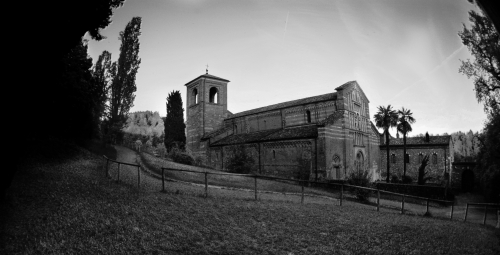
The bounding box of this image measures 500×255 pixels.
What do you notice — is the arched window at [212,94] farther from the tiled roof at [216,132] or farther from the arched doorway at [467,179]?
the arched doorway at [467,179]

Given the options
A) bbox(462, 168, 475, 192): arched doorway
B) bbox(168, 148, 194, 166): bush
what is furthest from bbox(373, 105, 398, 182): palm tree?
bbox(168, 148, 194, 166): bush

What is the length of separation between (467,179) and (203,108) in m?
39.9

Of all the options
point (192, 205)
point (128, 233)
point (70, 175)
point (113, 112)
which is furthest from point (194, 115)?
point (128, 233)

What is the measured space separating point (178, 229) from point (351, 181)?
19.6 meters

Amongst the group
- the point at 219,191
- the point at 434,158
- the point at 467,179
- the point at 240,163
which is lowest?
the point at 467,179

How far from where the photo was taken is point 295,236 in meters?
7.36

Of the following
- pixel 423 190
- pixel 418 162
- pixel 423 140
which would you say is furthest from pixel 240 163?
pixel 423 140

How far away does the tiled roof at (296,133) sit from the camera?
27391 millimetres

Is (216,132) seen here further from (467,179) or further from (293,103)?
(467,179)

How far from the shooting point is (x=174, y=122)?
38.2 meters

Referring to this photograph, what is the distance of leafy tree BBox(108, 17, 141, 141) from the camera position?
58.5 ft

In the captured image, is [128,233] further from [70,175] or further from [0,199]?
[70,175]

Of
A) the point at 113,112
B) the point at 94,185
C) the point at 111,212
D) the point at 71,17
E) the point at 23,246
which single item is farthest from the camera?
the point at 113,112

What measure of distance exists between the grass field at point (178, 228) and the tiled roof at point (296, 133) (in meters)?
17.2
